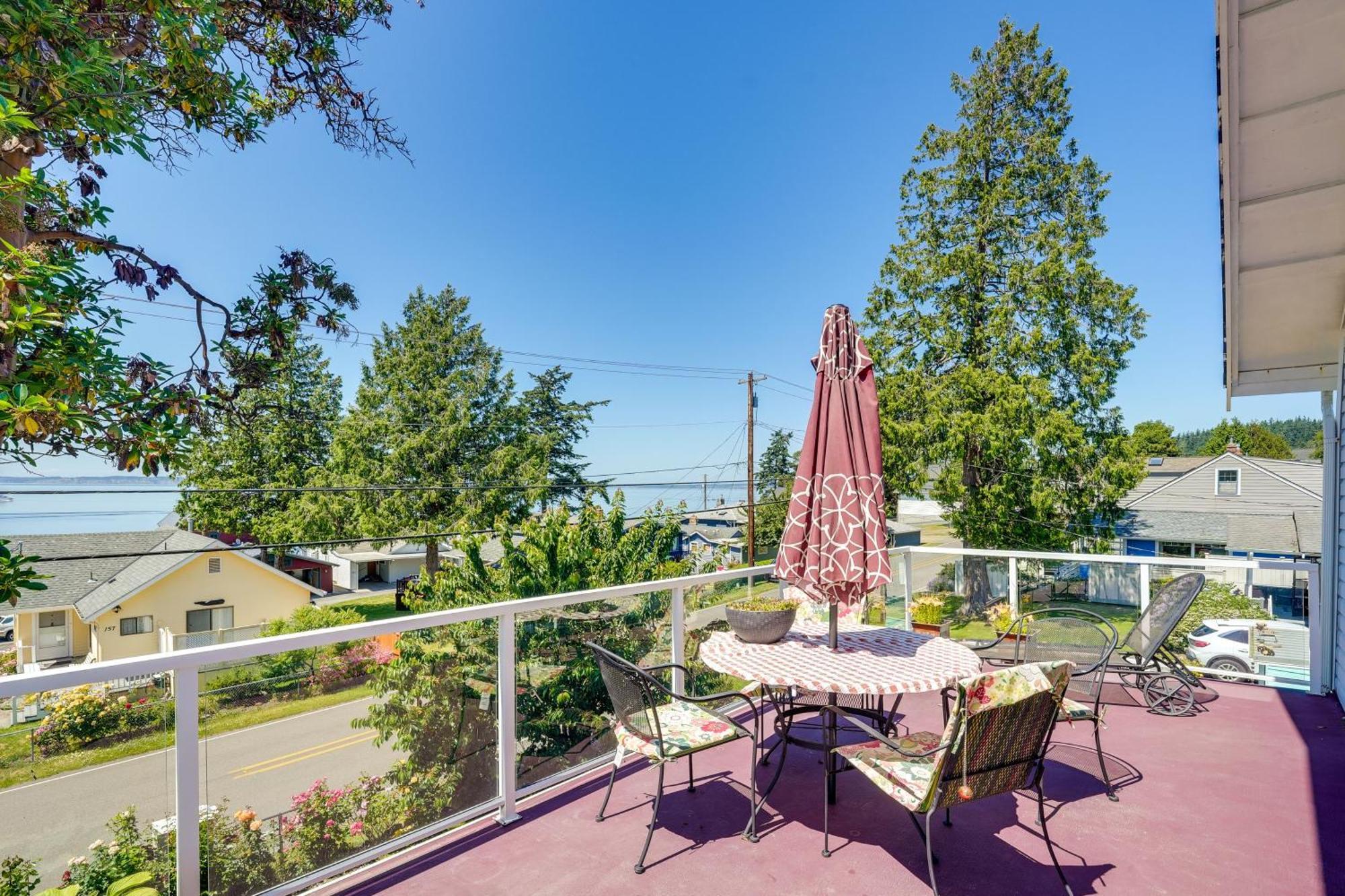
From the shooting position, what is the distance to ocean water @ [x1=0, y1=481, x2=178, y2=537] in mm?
9203

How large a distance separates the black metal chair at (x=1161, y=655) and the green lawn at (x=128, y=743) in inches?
181

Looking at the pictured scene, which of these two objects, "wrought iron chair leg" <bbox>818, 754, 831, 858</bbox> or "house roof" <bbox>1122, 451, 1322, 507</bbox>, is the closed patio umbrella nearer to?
"wrought iron chair leg" <bbox>818, 754, 831, 858</bbox>

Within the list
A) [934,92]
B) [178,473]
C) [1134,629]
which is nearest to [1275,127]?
[1134,629]

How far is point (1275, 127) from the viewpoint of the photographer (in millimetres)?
3258

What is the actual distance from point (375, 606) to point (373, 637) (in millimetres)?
33459

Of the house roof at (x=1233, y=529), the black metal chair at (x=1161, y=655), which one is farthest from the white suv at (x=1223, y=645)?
the house roof at (x=1233, y=529)

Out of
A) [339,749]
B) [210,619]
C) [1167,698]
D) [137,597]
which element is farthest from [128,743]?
[210,619]

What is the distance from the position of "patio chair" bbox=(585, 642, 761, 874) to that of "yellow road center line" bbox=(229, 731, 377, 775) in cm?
98

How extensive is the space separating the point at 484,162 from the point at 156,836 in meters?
23.1

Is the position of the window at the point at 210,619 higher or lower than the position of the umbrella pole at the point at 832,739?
lower

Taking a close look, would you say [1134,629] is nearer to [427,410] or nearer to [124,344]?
[124,344]

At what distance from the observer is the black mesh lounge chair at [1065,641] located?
3920 millimetres

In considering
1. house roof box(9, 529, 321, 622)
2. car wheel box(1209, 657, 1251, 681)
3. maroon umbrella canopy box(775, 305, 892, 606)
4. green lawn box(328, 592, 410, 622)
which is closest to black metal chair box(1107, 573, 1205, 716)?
car wheel box(1209, 657, 1251, 681)

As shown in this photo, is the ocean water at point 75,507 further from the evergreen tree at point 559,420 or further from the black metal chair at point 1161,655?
the evergreen tree at point 559,420
